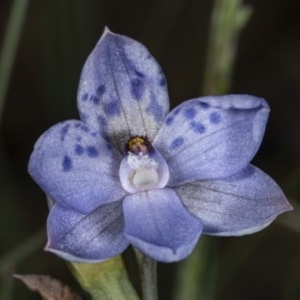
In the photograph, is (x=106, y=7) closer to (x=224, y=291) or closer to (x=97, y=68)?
(x=224, y=291)

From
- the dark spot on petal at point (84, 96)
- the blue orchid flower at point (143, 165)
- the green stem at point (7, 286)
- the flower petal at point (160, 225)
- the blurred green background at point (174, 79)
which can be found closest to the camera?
the flower petal at point (160, 225)

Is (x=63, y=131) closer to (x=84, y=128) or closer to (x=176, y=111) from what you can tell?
(x=84, y=128)

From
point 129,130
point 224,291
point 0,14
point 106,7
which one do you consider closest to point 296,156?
point 224,291

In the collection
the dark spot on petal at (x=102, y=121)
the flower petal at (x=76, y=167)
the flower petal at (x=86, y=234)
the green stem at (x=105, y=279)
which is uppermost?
the dark spot on petal at (x=102, y=121)

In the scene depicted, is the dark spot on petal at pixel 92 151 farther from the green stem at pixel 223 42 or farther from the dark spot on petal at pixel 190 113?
the green stem at pixel 223 42

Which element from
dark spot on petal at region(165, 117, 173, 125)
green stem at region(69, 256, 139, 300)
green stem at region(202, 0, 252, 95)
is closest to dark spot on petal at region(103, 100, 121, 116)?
dark spot on petal at region(165, 117, 173, 125)

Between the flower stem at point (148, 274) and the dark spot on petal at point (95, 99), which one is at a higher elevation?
the dark spot on petal at point (95, 99)

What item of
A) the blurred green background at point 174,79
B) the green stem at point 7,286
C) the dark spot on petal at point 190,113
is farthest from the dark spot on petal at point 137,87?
the blurred green background at point 174,79

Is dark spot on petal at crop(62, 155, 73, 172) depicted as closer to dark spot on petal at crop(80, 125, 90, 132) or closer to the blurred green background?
dark spot on petal at crop(80, 125, 90, 132)
